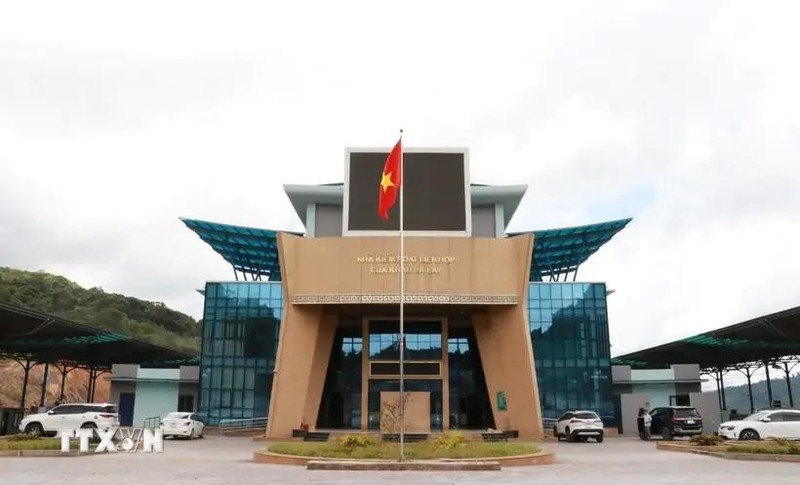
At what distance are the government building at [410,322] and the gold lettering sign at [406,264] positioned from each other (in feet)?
0.20

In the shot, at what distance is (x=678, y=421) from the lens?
32281mm

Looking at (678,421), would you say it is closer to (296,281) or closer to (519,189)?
(519,189)

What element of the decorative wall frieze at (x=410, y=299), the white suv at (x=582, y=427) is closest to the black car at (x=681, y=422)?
the white suv at (x=582, y=427)

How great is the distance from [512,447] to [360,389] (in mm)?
21447

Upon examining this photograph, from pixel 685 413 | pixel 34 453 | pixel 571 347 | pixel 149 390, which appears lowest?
pixel 34 453

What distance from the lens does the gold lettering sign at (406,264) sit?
34531 mm

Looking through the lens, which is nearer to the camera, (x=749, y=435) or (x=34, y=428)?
(x=749, y=435)

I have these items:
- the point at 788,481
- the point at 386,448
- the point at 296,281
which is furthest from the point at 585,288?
the point at 788,481

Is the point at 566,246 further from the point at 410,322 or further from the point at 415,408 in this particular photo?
the point at 415,408

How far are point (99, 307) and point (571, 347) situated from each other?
280ft

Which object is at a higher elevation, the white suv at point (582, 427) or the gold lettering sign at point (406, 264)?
the gold lettering sign at point (406, 264)

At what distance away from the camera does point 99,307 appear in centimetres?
10569

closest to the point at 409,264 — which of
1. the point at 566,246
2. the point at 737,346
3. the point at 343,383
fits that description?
the point at 343,383

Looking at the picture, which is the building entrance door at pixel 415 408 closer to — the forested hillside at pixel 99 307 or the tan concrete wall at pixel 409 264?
the tan concrete wall at pixel 409 264
